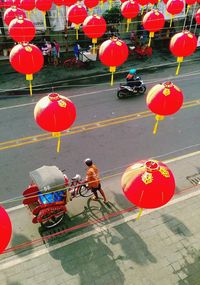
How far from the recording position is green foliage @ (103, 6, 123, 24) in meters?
20.3

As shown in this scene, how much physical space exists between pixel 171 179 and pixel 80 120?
336 inches


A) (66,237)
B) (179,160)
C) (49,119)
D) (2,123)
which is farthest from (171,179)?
(2,123)

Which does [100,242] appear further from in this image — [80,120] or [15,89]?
[15,89]

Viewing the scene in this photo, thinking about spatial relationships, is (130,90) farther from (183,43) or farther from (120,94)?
(183,43)

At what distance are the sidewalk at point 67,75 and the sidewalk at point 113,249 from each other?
8.68 m

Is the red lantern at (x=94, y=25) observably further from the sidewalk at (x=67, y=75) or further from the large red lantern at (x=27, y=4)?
the sidewalk at (x=67, y=75)

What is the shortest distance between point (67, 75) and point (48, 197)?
10.9m

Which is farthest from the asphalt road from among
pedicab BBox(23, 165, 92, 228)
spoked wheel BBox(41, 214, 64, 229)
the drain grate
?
spoked wheel BBox(41, 214, 64, 229)

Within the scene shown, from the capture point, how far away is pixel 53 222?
9.27m

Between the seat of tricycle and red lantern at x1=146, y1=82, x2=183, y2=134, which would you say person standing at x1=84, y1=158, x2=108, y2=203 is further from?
red lantern at x1=146, y1=82, x2=183, y2=134

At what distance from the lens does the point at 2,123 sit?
1377 centimetres

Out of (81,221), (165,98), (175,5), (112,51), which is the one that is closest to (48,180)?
(81,221)

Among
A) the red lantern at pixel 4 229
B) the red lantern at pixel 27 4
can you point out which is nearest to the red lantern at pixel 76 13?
the red lantern at pixel 27 4

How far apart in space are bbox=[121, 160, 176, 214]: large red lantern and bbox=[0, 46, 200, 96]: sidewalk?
37.6 ft
